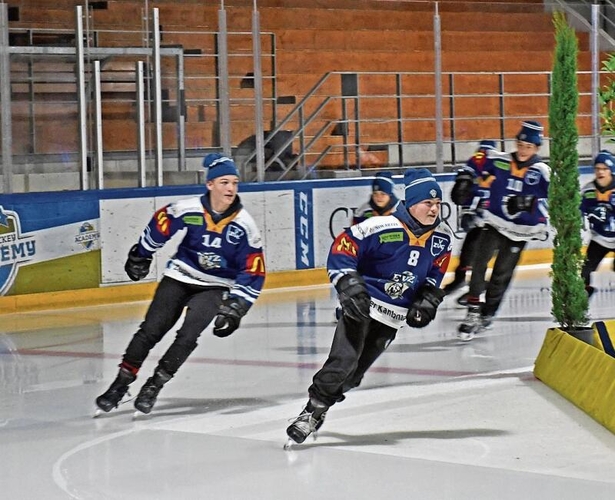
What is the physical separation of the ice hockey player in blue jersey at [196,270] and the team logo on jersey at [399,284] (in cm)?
106

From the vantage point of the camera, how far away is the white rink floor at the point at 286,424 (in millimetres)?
6039

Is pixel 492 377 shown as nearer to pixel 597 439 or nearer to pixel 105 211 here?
pixel 597 439

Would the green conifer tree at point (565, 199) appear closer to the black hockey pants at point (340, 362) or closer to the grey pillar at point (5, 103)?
the black hockey pants at point (340, 362)

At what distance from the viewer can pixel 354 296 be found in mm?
6504

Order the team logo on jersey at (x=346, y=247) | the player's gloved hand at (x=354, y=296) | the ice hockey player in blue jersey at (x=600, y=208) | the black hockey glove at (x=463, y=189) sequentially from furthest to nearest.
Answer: the ice hockey player in blue jersey at (x=600, y=208), the black hockey glove at (x=463, y=189), the team logo on jersey at (x=346, y=247), the player's gloved hand at (x=354, y=296)

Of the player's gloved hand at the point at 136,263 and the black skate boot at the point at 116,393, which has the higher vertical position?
the player's gloved hand at the point at 136,263

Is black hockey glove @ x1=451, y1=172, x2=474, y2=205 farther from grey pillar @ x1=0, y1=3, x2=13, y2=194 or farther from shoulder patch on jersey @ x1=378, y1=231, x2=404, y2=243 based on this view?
grey pillar @ x1=0, y1=3, x2=13, y2=194

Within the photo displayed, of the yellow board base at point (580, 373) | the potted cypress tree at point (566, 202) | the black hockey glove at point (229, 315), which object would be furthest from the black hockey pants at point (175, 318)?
the potted cypress tree at point (566, 202)

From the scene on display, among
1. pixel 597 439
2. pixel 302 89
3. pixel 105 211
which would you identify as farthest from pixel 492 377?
pixel 302 89

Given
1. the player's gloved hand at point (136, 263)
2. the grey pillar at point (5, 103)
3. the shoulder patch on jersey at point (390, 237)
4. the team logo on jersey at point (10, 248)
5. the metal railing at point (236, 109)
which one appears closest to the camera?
the shoulder patch on jersey at point (390, 237)

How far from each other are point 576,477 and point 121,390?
3009 millimetres

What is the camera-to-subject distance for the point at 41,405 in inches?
330

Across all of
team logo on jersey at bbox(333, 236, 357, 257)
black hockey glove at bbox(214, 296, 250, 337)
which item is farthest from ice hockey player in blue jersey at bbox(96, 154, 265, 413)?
team logo on jersey at bbox(333, 236, 357, 257)

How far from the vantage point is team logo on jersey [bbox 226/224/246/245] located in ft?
25.7
